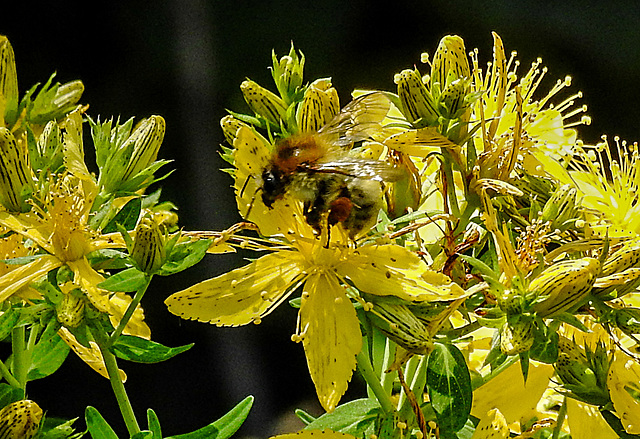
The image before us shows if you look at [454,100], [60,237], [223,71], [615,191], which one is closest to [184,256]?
[60,237]

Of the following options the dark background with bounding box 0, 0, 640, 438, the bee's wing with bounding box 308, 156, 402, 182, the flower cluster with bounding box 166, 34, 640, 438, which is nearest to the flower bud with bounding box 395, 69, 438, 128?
the flower cluster with bounding box 166, 34, 640, 438

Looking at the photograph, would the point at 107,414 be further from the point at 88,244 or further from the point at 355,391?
the point at 88,244

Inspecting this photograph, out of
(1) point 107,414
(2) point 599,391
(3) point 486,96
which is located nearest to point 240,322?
(2) point 599,391

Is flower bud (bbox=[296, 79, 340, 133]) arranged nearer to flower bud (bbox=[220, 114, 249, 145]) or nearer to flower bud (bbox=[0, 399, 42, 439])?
flower bud (bbox=[220, 114, 249, 145])

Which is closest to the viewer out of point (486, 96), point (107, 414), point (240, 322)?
point (240, 322)

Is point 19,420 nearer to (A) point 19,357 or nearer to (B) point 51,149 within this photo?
(A) point 19,357

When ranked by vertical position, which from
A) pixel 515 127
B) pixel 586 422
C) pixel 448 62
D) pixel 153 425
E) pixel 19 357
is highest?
pixel 448 62

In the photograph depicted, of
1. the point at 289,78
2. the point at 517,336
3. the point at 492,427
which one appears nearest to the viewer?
the point at 517,336

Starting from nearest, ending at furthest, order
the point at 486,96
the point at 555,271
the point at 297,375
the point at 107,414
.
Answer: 1. the point at 555,271
2. the point at 486,96
3. the point at 107,414
4. the point at 297,375
